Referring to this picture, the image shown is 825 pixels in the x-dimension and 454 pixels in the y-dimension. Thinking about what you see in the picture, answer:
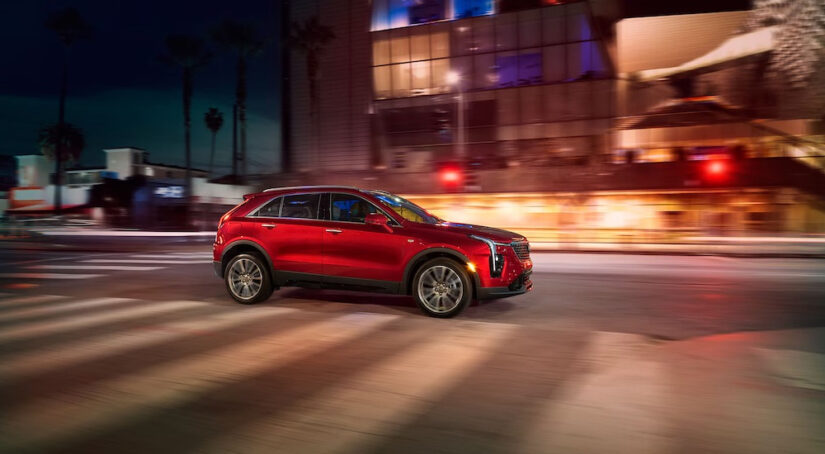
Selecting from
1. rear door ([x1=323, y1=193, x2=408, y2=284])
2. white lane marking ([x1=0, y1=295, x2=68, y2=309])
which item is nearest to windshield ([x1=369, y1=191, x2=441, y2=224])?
rear door ([x1=323, y1=193, x2=408, y2=284])

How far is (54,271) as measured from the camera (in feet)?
45.0

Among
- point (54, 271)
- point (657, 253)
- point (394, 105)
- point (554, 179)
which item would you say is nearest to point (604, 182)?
point (554, 179)

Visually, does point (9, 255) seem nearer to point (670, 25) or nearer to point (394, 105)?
point (394, 105)

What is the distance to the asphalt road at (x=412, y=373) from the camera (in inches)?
141

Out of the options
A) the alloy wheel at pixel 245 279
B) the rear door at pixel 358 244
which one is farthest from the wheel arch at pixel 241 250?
the rear door at pixel 358 244

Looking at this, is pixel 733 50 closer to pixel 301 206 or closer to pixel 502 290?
pixel 502 290

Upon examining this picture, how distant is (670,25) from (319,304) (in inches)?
1489

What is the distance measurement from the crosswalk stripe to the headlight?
1712 mm

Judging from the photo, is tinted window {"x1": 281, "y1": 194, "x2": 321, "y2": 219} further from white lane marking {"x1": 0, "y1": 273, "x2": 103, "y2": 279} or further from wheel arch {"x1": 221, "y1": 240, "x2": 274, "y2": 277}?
white lane marking {"x1": 0, "y1": 273, "x2": 103, "y2": 279}

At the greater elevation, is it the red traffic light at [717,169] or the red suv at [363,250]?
the red traffic light at [717,169]

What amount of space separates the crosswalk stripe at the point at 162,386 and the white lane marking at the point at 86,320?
8.27ft

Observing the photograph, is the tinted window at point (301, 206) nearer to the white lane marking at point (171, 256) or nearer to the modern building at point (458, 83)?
the white lane marking at point (171, 256)

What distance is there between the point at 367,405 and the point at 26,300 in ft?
26.1

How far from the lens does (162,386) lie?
181 inches
